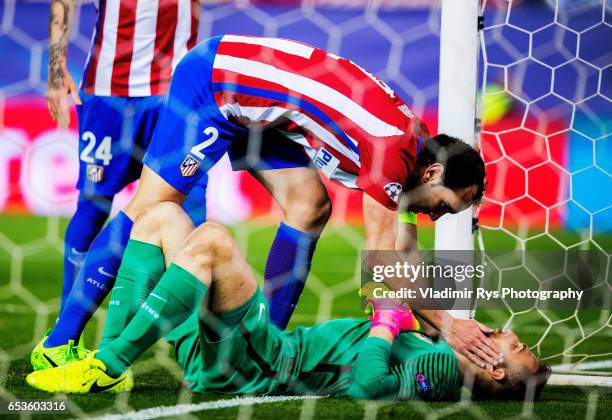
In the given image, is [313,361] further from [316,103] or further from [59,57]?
[59,57]

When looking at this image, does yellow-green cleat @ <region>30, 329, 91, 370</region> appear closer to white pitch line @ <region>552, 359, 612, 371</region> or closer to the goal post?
the goal post

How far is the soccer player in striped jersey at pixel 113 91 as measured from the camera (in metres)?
3.00

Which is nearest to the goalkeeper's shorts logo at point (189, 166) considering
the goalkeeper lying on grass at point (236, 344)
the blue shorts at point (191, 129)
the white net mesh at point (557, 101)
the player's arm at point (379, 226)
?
the blue shorts at point (191, 129)

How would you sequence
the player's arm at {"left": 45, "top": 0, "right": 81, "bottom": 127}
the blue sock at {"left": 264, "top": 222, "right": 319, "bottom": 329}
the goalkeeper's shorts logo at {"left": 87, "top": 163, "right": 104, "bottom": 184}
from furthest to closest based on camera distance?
the goalkeeper's shorts logo at {"left": 87, "top": 163, "right": 104, "bottom": 184}
the player's arm at {"left": 45, "top": 0, "right": 81, "bottom": 127}
the blue sock at {"left": 264, "top": 222, "right": 319, "bottom": 329}

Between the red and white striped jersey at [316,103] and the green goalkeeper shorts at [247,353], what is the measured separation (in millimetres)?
462

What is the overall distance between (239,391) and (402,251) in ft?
2.10

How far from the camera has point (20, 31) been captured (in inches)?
232

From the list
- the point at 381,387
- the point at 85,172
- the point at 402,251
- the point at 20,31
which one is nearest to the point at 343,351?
the point at 381,387

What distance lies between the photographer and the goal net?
3.35 metres

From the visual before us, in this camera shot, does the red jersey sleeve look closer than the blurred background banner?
Yes

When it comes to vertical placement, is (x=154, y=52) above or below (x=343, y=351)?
above

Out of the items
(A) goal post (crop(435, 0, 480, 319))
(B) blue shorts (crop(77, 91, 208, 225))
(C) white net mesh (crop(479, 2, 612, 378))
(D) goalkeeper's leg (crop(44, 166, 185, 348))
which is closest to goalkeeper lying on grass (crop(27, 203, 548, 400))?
(D) goalkeeper's leg (crop(44, 166, 185, 348))

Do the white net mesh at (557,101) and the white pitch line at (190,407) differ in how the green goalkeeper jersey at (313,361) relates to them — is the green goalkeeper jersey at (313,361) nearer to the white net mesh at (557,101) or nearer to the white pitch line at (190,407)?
the white pitch line at (190,407)

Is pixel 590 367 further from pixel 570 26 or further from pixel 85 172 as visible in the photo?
pixel 85 172
